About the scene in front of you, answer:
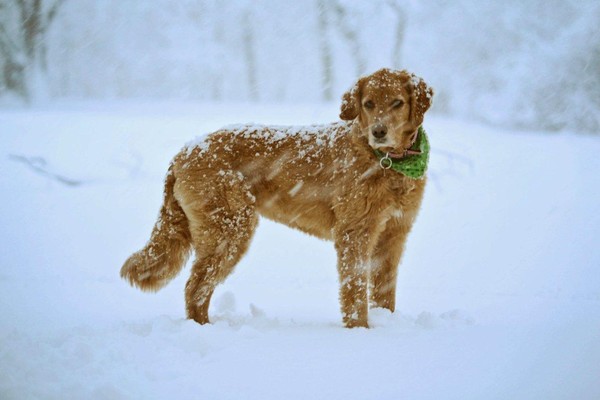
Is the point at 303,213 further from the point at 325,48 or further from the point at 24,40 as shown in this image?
the point at 24,40

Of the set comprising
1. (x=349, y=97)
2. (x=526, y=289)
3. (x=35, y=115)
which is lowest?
(x=526, y=289)

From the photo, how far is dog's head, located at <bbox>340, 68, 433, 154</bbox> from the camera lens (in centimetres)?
388

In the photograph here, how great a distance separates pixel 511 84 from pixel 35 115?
10.3 meters

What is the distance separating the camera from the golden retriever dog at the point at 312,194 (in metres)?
4.03

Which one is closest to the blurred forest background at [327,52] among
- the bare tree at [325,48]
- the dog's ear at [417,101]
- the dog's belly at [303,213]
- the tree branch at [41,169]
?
the bare tree at [325,48]

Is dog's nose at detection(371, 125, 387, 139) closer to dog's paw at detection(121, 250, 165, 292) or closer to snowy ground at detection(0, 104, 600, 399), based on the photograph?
snowy ground at detection(0, 104, 600, 399)

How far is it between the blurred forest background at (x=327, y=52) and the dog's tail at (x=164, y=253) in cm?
783

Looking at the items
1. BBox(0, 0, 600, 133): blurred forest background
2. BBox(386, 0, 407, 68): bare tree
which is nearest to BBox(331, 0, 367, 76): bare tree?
BBox(0, 0, 600, 133): blurred forest background

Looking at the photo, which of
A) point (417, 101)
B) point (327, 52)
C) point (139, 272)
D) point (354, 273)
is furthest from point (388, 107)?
point (327, 52)

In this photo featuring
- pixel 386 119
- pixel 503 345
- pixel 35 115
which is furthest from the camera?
pixel 35 115

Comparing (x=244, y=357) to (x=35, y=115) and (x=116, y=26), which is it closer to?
(x=35, y=115)

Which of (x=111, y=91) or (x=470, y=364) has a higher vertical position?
(x=111, y=91)

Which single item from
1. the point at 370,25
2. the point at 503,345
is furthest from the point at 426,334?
the point at 370,25

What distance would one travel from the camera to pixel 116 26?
1156cm
